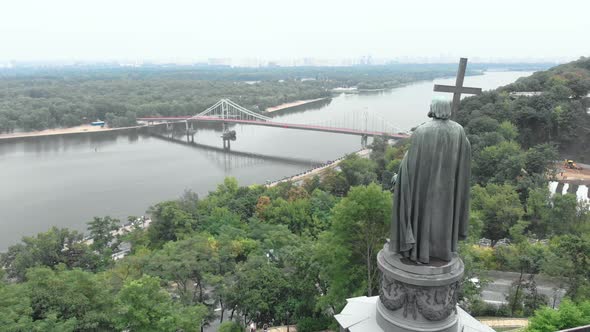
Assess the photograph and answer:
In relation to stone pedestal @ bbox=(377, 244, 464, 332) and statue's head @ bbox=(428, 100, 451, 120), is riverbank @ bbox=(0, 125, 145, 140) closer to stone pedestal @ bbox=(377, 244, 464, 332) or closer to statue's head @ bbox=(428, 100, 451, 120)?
stone pedestal @ bbox=(377, 244, 464, 332)

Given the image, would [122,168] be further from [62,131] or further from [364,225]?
[364,225]

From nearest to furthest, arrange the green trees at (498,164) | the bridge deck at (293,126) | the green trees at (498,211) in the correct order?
1. the green trees at (498,211)
2. the green trees at (498,164)
3. the bridge deck at (293,126)

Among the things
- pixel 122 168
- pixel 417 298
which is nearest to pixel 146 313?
pixel 417 298

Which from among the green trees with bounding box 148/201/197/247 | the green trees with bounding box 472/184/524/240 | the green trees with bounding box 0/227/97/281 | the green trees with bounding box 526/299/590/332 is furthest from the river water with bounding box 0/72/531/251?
the green trees with bounding box 526/299/590/332

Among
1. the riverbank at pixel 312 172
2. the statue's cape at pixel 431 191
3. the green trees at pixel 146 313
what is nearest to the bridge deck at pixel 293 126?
the riverbank at pixel 312 172

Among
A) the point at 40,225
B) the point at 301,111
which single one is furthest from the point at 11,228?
the point at 301,111

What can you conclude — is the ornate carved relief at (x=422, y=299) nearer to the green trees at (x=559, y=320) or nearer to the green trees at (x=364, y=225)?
the green trees at (x=559, y=320)
